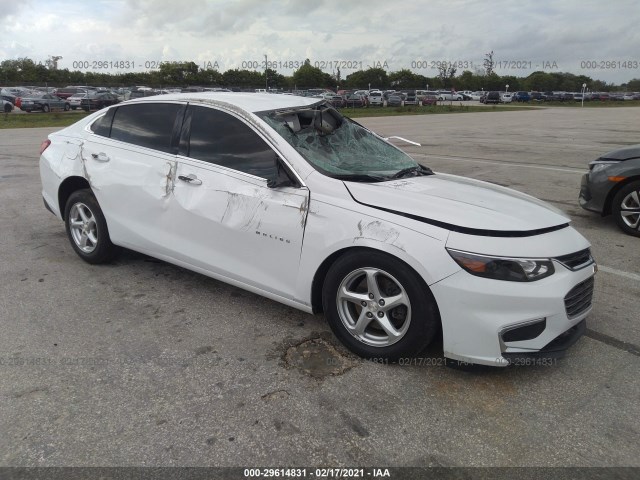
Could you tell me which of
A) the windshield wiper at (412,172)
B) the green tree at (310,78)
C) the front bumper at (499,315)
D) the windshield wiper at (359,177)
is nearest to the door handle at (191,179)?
the windshield wiper at (359,177)

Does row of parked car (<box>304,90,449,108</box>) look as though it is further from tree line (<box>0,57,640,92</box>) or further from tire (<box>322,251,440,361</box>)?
tire (<box>322,251,440,361</box>)

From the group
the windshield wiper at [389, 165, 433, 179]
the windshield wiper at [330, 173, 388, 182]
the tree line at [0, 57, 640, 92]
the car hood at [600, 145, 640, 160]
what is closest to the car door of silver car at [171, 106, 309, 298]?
the windshield wiper at [330, 173, 388, 182]

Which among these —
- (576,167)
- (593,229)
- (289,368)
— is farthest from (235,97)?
(576,167)

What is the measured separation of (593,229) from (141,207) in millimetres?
5304

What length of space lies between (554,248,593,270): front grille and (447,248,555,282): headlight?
0.89 feet

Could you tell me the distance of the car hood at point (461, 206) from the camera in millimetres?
2928

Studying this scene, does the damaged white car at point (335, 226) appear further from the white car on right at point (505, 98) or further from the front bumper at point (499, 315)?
the white car on right at point (505, 98)

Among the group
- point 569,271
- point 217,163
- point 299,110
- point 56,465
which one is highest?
point 299,110

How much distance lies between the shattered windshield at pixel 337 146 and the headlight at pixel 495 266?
0.96m

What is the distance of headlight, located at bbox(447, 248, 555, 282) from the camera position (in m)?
2.77

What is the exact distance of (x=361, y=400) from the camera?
2.83 m

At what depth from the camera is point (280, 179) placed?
340 cm

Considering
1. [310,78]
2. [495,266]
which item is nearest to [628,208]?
[495,266]

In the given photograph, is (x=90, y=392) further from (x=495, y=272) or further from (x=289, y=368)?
(x=495, y=272)
